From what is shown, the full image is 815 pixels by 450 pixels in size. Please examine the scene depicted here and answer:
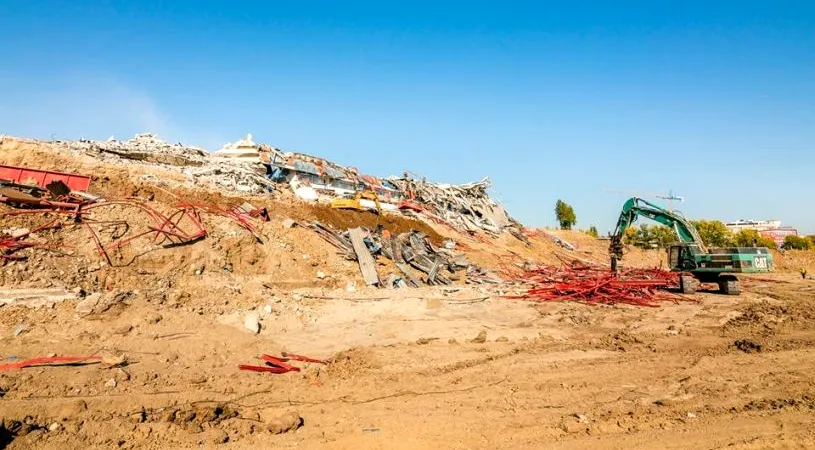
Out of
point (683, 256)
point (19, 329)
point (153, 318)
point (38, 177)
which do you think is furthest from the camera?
point (683, 256)

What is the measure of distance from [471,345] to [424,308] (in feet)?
9.52

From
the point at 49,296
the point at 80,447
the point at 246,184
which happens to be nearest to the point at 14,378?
the point at 80,447

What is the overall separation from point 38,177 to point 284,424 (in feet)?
36.9

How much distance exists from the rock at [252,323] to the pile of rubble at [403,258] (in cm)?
437

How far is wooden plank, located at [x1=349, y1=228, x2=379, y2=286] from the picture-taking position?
1304cm

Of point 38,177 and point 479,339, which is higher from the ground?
point 38,177

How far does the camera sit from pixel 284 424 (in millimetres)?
4910

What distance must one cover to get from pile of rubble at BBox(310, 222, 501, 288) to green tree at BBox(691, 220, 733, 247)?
32176mm

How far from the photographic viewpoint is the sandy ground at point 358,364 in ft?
16.0

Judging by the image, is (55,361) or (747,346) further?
(747,346)

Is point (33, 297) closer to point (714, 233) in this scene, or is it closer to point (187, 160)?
point (187, 160)

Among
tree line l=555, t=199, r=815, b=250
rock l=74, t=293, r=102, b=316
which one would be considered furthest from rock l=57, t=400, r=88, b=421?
tree line l=555, t=199, r=815, b=250

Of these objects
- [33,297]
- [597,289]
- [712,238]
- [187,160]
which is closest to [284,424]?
[33,297]

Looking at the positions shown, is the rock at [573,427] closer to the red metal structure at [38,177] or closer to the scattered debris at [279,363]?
the scattered debris at [279,363]
